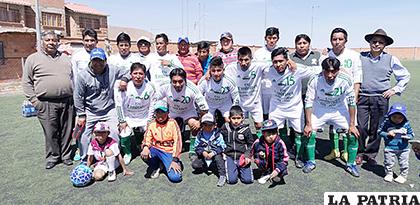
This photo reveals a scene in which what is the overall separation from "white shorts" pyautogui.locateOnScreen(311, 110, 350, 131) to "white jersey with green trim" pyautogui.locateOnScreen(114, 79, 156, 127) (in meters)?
2.41

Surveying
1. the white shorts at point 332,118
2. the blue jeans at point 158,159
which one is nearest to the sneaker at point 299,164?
the white shorts at point 332,118

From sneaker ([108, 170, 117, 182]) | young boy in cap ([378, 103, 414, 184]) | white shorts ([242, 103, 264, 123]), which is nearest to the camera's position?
young boy in cap ([378, 103, 414, 184])

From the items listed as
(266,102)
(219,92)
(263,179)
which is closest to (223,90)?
(219,92)

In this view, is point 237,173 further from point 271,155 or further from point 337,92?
point 337,92

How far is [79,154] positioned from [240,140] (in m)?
2.61

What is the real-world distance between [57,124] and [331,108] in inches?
158

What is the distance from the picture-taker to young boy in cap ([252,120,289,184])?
4.03m

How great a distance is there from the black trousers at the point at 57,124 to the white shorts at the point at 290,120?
10.1 ft

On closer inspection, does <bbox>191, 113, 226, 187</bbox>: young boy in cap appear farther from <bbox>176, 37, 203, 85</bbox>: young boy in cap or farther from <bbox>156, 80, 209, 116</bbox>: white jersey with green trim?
<bbox>176, 37, 203, 85</bbox>: young boy in cap

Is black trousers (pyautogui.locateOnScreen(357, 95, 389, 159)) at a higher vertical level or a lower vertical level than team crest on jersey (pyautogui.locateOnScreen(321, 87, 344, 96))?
lower

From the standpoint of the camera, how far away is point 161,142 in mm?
4453

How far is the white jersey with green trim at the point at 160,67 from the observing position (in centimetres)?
536

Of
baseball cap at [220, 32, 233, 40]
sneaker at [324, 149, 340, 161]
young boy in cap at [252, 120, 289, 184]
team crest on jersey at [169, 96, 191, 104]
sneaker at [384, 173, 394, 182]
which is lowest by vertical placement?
sneaker at [384, 173, 394, 182]

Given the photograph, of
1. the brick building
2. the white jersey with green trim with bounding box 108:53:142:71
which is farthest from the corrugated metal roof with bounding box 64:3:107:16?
the white jersey with green trim with bounding box 108:53:142:71
